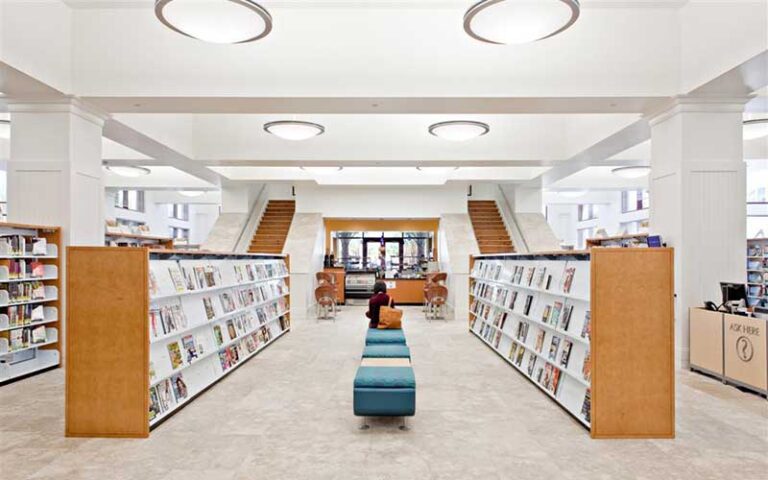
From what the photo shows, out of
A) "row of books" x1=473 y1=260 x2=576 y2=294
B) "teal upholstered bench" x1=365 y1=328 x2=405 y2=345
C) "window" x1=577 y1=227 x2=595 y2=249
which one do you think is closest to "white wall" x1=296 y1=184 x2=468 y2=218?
"row of books" x1=473 y1=260 x2=576 y2=294

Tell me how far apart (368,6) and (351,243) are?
1110 centimetres

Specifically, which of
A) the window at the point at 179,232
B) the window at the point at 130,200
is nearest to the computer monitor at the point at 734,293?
the window at the point at 130,200

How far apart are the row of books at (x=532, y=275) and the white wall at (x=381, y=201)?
21.3ft

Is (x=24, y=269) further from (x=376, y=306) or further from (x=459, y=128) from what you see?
(x=459, y=128)

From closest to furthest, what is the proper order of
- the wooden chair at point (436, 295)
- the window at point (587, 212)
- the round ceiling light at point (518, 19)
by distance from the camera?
1. the round ceiling light at point (518, 19)
2. the wooden chair at point (436, 295)
3. the window at point (587, 212)

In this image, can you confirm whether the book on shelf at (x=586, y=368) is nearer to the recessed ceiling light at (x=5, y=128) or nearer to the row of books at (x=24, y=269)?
the row of books at (x=24, y=269)

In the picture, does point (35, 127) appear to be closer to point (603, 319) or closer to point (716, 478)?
point (603, 319)

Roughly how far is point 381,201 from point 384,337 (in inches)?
366

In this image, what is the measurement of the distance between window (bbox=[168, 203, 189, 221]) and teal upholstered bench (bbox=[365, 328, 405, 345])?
59.4 ft

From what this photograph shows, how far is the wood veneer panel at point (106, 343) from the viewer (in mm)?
4117

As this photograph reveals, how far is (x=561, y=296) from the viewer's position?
205 inches

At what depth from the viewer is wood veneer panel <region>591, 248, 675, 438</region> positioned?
4102 mm

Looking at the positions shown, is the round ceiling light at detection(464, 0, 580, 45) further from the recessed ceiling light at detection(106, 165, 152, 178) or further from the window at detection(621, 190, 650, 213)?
the window at detection(621, 190, 650, 213)

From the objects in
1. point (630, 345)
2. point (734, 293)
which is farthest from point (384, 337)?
point (734, 293)
